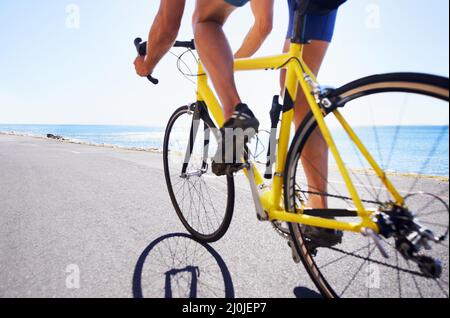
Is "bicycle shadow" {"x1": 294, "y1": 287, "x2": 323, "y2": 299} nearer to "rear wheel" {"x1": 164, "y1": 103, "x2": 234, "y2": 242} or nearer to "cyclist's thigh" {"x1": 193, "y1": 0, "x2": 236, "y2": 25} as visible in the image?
"rear wheel" {"x1": 164, "y1": 103, "x2": 234, "y2": 242}

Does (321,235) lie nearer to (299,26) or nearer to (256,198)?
(256,198)

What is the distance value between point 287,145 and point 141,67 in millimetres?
1258

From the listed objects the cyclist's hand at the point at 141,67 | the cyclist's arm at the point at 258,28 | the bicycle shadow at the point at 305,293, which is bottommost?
the bicycle shadow at the point at 305,293

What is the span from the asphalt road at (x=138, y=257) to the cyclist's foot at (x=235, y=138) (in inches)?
26.0

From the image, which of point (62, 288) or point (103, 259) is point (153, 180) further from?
point (62, 288)

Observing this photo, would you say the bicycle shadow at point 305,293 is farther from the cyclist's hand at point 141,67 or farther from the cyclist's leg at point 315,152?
the cyclist's hand at point 141,67

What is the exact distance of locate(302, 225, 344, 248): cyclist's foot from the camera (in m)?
1.54

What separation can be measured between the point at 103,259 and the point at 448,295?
1.86 meters

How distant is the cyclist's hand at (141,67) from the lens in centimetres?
216

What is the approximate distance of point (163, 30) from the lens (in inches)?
73.2

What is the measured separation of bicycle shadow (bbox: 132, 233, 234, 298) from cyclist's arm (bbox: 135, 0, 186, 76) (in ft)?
4.38

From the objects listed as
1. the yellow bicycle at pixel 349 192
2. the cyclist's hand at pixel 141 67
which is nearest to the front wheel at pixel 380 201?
the yellow bicycle at pixel 349 192
